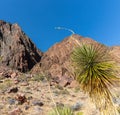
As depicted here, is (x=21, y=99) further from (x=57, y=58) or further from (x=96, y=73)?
(x=57, y=58)

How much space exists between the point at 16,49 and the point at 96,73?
50.3 meters

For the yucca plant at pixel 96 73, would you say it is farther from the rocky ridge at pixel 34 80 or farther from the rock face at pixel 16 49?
the rock face at pixel 16 49

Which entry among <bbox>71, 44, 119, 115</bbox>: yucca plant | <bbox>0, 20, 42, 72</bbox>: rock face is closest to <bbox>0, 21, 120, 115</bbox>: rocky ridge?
<bbox>0, 20, 42, 72</bbox>: rock face

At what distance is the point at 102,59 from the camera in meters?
11.7

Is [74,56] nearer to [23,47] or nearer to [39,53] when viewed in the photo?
[23,47]

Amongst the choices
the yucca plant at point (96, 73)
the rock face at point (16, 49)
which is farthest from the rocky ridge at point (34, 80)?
the yucca plant at point (96, 73)

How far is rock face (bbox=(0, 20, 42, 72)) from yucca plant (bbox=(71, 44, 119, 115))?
138ft

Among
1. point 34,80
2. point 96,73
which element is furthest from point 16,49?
point 96,73

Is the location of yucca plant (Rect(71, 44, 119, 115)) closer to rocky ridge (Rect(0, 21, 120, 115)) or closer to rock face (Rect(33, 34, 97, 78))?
rocky ridge (Rect(0, 21, 120, 115))

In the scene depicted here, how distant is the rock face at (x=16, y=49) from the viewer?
57375 mm

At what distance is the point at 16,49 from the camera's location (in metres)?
60.4

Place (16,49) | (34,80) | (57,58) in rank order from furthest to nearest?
(16,49) → (57,58) → (34,80)

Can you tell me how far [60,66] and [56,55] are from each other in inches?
217

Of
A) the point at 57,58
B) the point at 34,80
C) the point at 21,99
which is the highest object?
the point at 57,58
